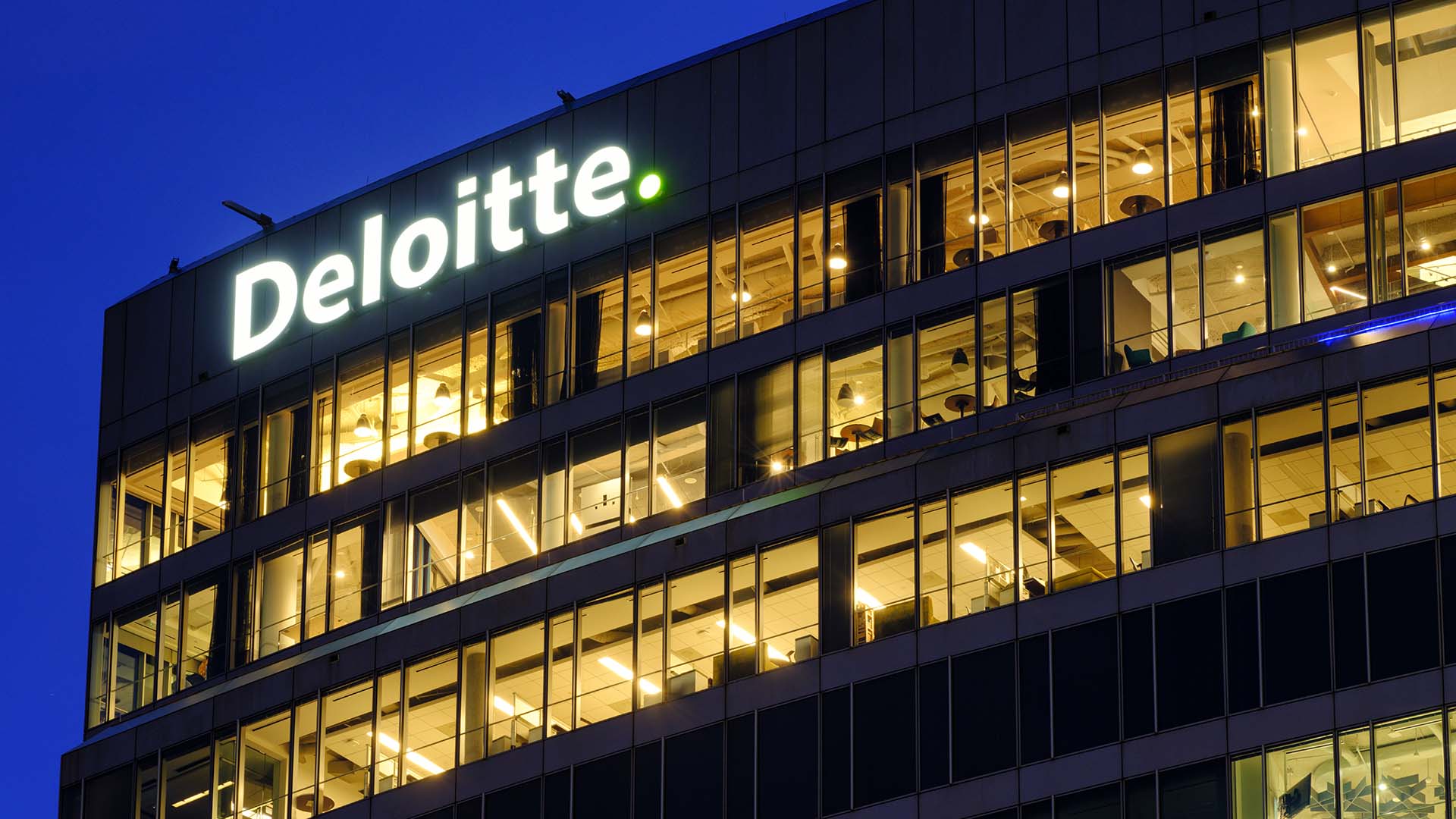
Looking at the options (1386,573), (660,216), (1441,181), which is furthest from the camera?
(660,216)

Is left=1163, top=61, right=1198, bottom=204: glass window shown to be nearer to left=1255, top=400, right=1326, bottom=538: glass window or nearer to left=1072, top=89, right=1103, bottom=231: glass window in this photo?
left=1072, top=89, right=1103, bottom=231: glass window

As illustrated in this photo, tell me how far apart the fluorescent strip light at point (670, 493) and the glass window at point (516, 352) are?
4.80 m

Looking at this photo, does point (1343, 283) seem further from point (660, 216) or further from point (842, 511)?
point (660, 216)

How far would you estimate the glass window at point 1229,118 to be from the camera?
230 ft

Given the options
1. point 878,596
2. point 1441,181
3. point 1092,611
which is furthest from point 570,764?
point 1441,181

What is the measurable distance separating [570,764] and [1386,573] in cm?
2103

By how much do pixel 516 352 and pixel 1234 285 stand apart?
2011cm

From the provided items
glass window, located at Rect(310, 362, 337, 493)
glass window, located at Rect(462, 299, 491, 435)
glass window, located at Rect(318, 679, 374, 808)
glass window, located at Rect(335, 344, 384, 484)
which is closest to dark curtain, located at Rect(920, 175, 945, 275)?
glass window, located at Rect(462, 299, 491, 435)

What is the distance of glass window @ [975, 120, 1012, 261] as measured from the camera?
7294cm

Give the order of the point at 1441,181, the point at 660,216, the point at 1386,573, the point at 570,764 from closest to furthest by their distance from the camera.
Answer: the point at 1386,573 → the point at 1441,181 → the point at 570,764 → the point at 660,216

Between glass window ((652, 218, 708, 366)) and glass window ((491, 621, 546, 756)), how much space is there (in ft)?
26.2

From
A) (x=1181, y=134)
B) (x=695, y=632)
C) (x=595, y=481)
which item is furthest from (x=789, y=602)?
(x=1181, y=134)

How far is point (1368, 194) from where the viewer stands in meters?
68.3

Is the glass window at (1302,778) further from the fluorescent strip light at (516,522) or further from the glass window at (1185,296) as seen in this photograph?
the fluorescent strip light at (516,522)
